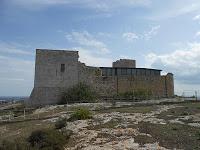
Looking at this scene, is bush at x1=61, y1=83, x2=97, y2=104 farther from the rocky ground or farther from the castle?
the rocky ground

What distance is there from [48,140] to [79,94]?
89.2 feet

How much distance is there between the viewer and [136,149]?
1717 centimetres

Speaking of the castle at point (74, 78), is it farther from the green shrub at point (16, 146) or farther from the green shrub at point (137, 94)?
the green shrub at point (16, 146)

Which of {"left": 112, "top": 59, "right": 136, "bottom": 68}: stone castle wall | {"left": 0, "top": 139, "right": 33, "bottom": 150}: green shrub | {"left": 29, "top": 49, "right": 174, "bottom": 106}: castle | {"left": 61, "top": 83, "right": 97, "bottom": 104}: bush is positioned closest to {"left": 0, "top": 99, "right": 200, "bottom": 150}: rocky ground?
{"left": 0, "top": 139, "right": 33, "bottom": 150}: green shrub

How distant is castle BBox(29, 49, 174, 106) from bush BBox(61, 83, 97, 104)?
1384 millimetres

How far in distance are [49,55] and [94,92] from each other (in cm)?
879

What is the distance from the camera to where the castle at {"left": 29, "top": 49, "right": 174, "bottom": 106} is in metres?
48.6

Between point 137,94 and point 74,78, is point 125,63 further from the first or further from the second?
point 74,78

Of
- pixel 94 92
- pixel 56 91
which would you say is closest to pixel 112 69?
pixel 94 92

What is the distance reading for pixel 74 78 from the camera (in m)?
49.5

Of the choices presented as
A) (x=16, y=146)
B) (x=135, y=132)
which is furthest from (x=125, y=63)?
(x=16, y=146)

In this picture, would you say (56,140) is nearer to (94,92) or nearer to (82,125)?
(82,125)

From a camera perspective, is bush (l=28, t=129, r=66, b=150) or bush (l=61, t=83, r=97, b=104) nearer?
bush (l=28, t=129, r=66, b=150)

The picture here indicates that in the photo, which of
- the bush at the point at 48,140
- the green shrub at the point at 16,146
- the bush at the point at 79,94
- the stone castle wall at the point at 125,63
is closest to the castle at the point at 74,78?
the bush at the point at 79,94
